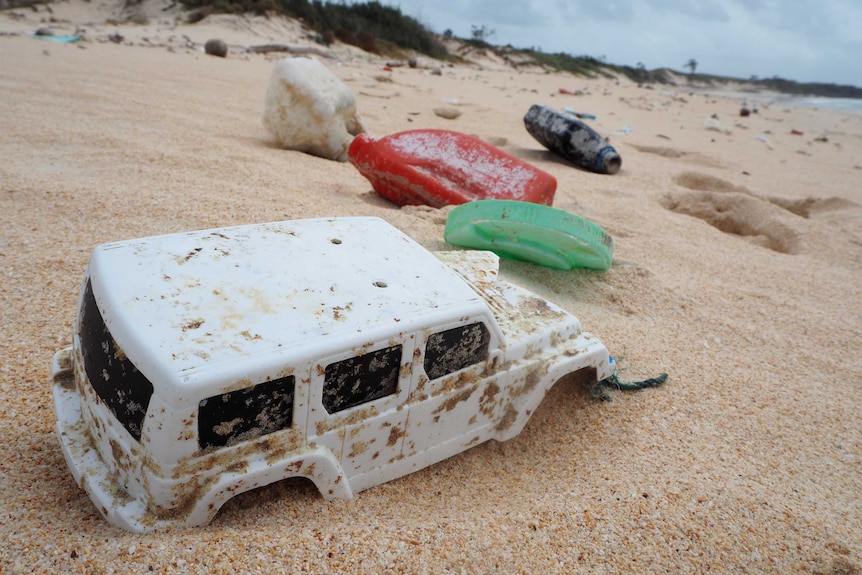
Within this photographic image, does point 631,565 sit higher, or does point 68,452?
point 68,452

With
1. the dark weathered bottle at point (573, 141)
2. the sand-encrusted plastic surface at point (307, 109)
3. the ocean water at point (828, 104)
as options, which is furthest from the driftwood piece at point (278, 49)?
the ocean water at point (828, 104)

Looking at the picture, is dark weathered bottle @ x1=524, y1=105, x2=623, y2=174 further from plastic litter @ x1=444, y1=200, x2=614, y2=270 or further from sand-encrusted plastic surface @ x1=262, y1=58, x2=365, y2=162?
plastic litter @ x1=444, y1=200, x2=614, y2=270

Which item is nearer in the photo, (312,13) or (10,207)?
(10,207)

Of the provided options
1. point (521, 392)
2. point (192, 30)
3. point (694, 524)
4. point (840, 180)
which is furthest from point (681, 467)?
point (192, 30)

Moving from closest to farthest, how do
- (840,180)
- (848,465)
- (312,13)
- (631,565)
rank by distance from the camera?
(631,565), (848,465), (840,180), (312,13)

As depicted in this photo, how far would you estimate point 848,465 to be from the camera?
2859mm

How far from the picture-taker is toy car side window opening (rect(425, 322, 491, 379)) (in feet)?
7.07

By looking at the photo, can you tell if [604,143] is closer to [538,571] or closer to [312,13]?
[538,571]

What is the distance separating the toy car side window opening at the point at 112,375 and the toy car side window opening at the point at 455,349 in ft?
3.11

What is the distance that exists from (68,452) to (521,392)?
1.75 metres

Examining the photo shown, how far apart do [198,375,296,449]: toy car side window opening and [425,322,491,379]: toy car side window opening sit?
0.55m

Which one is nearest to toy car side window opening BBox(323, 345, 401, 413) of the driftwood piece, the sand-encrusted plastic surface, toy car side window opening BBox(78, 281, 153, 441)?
toy car side window opening BBox(78, 281, 153, 441)

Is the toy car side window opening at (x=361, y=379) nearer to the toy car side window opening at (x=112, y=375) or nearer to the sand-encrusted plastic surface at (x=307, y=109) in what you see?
the toy car side window opening at (x=112, y=375)

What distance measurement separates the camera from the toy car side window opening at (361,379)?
1.93 m
